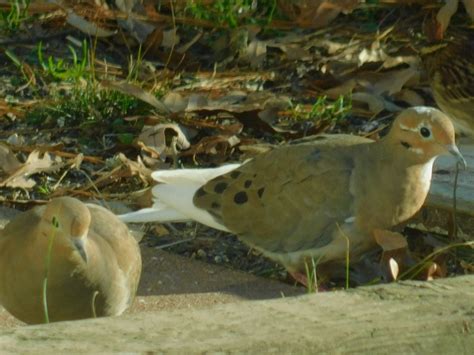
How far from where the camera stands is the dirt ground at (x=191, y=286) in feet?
14.3

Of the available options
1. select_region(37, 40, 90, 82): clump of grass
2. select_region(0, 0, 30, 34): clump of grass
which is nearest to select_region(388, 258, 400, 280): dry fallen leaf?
select_region(37, 40, 90, 82): clump of grass

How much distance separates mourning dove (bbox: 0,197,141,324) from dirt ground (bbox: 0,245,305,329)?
35 centimetres

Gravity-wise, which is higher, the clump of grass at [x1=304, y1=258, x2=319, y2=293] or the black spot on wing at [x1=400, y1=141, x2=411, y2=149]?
the black spot on wing at [x1=400, y1=141, x2=411, y2=149]

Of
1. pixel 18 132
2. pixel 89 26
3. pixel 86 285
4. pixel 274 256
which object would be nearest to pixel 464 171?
pixel 274 256

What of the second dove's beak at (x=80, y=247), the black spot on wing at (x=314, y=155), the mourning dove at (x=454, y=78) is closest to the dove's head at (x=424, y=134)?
the black spot on wing at (x=314, y=155)

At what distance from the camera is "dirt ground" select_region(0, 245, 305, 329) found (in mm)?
4359

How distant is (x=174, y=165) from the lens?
5625mm

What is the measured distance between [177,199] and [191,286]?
18.8 inches

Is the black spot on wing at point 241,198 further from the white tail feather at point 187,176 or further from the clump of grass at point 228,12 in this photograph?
the clump of grass at point 228,12

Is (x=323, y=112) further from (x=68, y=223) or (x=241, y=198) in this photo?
(x=68, y=223)

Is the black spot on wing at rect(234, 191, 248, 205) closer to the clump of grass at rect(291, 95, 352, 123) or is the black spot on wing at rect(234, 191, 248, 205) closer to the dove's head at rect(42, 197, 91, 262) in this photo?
the dove's head at rect(42, 197, 91, 262)

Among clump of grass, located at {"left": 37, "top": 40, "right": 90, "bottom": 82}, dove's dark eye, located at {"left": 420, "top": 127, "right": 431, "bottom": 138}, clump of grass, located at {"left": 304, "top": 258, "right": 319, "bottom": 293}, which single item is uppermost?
dove's dark eye, located at {"left": 420, "top": 127, "right": 431, "bottom": 138}

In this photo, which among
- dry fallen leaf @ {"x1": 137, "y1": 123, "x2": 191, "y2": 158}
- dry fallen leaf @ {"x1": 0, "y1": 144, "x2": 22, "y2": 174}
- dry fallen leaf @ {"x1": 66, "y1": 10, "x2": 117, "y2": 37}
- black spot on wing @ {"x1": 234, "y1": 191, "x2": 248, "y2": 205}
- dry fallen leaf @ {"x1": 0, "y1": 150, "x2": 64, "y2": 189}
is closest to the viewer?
black spot on wing @ {"x1": 234, "y1": 191, "x2": 248, "y2": 205}

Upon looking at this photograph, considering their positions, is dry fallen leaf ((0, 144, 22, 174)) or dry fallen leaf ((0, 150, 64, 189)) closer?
dry fallen leaf ((0, 150, 64, 189))
